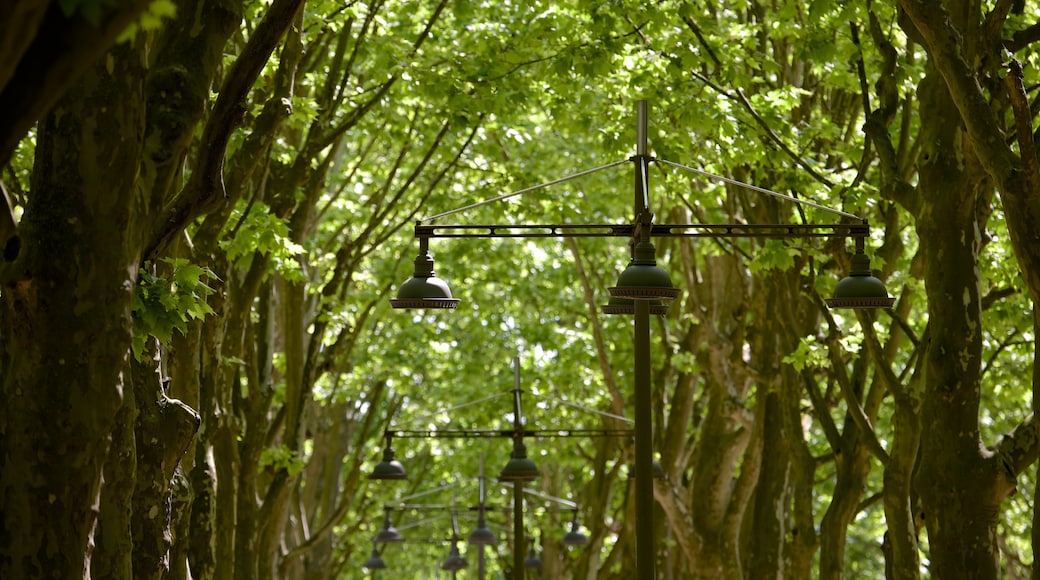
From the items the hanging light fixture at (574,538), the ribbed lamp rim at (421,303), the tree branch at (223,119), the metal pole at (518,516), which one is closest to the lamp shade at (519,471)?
the metal pole at (518,516)

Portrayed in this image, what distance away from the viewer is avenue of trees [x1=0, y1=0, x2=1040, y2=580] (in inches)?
199

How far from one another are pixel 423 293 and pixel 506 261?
14909 millimetres

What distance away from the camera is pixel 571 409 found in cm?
2622

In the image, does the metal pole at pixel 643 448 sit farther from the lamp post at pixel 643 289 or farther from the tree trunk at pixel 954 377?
the tree trunk at pixel 954 377

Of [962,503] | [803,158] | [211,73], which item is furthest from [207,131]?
[803,158]

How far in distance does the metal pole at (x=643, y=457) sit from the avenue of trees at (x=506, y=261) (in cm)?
123

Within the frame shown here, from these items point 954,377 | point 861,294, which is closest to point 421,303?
point 861,294

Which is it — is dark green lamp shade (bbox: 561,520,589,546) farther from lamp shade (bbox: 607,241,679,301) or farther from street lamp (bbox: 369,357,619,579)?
lamp shade (bbox: 607,241,679,301)

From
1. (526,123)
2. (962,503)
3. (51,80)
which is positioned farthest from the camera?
(526,123)

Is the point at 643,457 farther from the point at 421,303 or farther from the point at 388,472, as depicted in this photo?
the point at 388,472

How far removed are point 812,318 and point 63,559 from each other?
11415 mm

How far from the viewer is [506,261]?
2486 centimetres

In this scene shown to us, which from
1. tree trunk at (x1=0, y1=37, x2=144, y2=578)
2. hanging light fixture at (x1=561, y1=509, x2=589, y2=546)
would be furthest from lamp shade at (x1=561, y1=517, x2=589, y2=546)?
tree trunk at (x1=0, y1=37, x2=144, y2=578)

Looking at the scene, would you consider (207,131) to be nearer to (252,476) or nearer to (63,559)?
(63,559)
